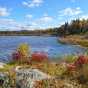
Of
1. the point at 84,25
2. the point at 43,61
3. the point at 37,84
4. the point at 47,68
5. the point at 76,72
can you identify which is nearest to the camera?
the point at 37,84

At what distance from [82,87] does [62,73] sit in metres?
2.37

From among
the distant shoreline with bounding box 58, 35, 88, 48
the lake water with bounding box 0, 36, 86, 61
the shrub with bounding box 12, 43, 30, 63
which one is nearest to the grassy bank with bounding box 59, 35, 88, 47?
the distant shoreline with bounding box 58, 35, 88, 48

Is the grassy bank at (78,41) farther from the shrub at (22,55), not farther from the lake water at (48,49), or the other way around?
the shrub at (22,55)

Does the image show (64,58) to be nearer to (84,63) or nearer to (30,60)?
(30,60)

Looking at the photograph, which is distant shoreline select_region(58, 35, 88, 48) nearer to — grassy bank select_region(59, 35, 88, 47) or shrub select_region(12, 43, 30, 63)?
grassy bank select_region(59, 35, 88, 47)

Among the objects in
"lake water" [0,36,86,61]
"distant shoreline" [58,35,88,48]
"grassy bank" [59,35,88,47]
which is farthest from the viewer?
"grassy bank" [59,35,88,47]

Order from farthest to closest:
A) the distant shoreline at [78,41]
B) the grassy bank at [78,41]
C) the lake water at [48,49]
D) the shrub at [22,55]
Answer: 1. the grassy bank at [78,41]
2. the distant shoreline at [78,41]
3. the lake water at [48,49]
4. the shrub at [22,55]

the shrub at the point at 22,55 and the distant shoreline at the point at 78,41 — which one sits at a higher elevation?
the shrub at the point at 22,55

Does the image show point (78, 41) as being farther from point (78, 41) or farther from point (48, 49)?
point (48, 49)

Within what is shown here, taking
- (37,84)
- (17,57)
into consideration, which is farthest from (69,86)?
(17,57)

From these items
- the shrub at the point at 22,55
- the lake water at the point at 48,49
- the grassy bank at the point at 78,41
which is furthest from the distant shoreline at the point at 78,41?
the shrub at the point at 22,55

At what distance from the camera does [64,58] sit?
57.1 ft

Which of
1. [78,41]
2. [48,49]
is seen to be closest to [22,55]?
[48,49]

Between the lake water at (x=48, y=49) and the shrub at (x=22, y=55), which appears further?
the lake water at (x=48, y=49)
